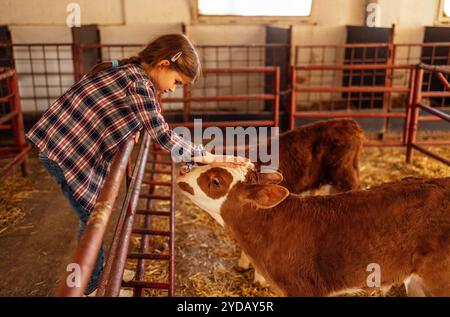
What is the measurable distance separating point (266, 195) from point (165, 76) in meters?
0.76

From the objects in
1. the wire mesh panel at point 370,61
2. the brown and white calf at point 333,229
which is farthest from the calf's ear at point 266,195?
the wire mesh panel at point 370,61

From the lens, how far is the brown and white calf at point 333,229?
215cm

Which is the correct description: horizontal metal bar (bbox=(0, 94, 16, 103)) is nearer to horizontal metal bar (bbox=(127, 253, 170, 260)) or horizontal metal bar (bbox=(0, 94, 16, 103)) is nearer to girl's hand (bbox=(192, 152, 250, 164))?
horizontal metal bar (bbox=(127, 253, 170, 260))

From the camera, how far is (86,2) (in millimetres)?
7422

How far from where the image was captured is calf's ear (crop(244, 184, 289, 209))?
213 cm

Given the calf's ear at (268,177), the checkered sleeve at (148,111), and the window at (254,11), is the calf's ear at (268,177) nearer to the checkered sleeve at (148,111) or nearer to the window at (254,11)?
the checkered sleeve at (148,111)

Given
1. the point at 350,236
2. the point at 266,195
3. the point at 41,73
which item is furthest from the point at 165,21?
the point at 350,236

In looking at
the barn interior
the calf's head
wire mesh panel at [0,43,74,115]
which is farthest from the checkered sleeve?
wire mesh panel at [0,43,74,115]

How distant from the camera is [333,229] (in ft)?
7.35

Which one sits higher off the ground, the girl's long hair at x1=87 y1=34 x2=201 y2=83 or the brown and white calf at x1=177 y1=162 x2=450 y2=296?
the girl's long hair at x1=87 y1=34 x2=201 y2=83

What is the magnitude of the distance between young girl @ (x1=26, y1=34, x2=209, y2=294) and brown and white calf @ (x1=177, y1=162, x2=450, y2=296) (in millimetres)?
258

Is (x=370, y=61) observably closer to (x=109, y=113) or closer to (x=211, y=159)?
(x=211, y=159)

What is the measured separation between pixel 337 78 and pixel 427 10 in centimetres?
175

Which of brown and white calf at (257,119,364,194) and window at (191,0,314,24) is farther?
window at (191,0,314,24)
